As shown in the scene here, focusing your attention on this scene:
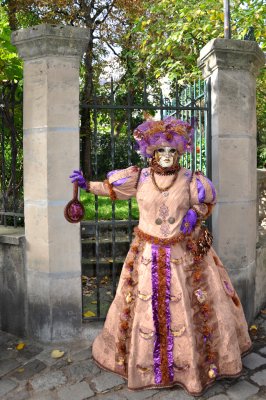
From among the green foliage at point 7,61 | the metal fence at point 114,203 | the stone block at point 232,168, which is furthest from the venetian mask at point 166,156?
the green foliage at point 7,61

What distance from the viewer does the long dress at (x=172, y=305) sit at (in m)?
2.91

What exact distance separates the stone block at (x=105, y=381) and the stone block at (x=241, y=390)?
0.83 metres

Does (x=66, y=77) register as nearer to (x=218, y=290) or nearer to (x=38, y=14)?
(x=218, y=290)

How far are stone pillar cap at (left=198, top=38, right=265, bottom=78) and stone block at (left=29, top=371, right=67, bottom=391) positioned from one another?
3.11m

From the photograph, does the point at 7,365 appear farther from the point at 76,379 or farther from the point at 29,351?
the point at 76,379

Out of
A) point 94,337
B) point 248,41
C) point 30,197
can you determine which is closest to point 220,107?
point 248,41

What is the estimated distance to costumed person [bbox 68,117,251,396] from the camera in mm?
2912

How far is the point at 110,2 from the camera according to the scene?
12.2m

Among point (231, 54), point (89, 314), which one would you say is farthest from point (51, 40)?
point (89, 314)

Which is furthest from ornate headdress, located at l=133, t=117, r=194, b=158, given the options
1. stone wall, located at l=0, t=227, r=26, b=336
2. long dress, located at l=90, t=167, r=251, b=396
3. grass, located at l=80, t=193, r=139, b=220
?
grass, located at l=80, t=193, r=139, b=220

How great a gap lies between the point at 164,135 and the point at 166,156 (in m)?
0.16

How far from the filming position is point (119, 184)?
3.20 metres

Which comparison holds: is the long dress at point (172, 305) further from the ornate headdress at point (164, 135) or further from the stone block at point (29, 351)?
the stone block at point (29, 351)

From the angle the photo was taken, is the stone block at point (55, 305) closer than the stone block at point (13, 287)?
Yes
